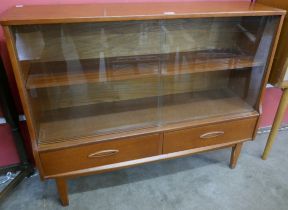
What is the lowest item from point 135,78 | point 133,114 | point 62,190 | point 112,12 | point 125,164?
point 62,190

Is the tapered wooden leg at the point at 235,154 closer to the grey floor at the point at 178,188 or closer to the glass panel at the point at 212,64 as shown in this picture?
the grey floor at the point at 178,188

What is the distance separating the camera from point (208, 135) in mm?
1328

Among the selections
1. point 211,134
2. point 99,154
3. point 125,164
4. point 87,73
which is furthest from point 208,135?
point 87,73

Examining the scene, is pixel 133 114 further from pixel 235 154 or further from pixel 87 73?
pixel 235 154

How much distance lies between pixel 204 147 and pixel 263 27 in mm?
686

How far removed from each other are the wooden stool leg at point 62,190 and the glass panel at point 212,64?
608mm

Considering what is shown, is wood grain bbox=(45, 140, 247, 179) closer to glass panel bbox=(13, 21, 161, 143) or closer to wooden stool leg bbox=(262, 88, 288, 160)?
glass panel bbox=(13, 21, 161, 143)

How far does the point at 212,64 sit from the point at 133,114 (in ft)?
1.59

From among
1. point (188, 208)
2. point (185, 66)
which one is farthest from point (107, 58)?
point (188, 208)

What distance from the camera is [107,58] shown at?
3.94 ft

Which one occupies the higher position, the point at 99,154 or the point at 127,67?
the point at 127,67

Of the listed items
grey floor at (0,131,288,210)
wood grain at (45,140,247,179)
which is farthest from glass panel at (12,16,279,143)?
grey floor at (0,131,288,210)

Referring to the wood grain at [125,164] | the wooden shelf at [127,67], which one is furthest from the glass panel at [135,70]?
the wood grain at [125,164]

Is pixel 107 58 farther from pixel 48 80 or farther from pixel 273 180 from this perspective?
pixel 273 180
